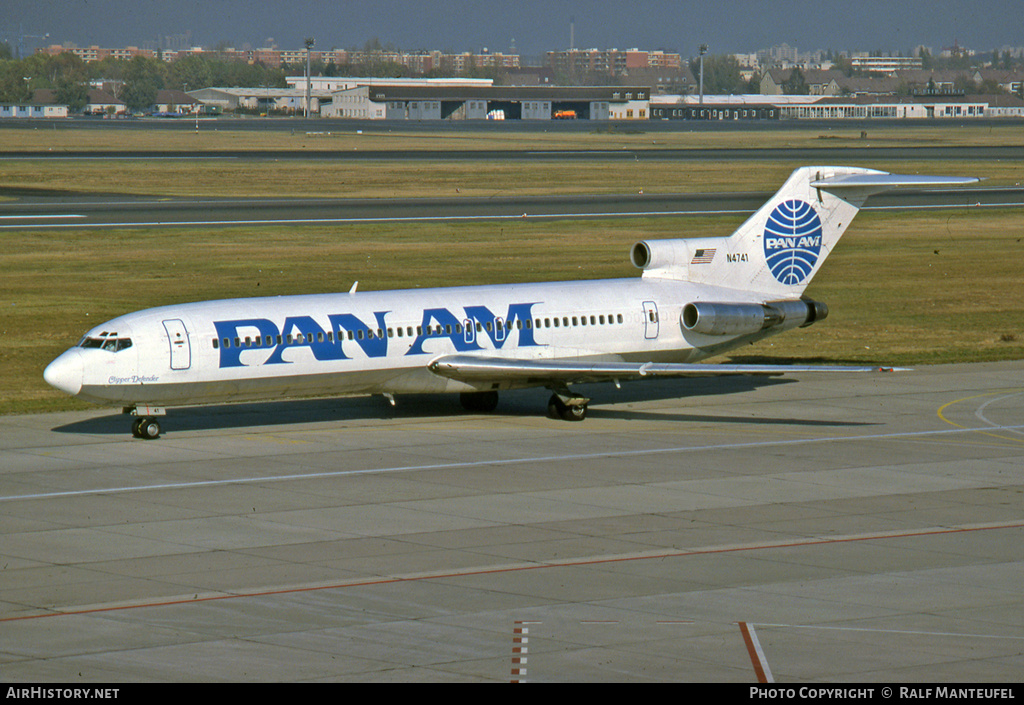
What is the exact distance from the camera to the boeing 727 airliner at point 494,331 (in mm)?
33750

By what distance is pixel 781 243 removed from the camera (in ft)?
137

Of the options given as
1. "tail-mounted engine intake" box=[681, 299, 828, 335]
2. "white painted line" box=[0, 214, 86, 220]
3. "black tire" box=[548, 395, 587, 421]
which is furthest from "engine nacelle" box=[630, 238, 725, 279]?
"white painted line" box=[0, 214, 86, 220]

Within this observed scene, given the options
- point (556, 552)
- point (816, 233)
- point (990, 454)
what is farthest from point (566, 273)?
point (556, 552)

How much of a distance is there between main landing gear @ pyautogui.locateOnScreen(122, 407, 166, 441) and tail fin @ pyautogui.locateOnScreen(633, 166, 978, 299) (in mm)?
14626

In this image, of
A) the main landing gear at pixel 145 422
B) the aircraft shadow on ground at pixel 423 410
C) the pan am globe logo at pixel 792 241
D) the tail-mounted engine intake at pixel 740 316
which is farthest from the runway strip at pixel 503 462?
the pan am globe logo at pixel 792 241

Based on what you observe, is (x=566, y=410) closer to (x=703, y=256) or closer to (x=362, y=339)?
(x=362, y=339)

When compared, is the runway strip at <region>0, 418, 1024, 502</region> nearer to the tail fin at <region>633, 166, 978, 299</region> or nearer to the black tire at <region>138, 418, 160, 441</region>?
the black tire at <region>138, 418, 160, 441</region>

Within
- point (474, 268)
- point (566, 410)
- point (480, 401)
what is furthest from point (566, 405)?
point (474, 268)

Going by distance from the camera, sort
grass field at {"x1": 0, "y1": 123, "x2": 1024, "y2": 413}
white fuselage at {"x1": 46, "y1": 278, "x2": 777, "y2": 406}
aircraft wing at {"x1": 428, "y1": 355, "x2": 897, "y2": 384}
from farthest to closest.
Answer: grass field at {"x1": 0, "y1": 123, "x2": 1024, "y2": 413} → aircraft wing at {"x1": 428, "y1": 355, "x2": 897, "y2": 384} → white fuselage at {"x1": 46, "y1": 278, "x2": 777, "y2": 406}

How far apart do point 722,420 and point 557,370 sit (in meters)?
5.04

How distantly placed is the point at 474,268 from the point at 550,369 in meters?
32.2

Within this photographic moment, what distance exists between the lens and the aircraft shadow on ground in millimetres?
37562

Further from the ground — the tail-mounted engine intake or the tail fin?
the tail fin

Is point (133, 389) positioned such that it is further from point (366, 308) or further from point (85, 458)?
point (366, 308)
